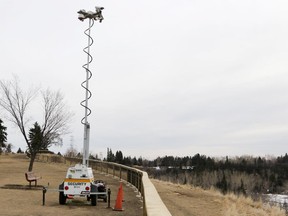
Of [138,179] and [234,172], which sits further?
[234,172]

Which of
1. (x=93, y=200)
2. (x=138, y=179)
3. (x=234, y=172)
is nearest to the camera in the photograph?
(x=93, y=200)

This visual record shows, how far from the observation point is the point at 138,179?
1733 cm

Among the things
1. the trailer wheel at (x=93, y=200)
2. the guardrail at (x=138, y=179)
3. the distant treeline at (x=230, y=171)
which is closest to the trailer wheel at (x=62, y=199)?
the trailer wheel at (x=93, y=200)

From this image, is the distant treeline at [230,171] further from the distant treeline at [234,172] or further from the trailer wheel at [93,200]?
the trailer wheel at [93,200]

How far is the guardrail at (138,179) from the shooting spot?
4.92m

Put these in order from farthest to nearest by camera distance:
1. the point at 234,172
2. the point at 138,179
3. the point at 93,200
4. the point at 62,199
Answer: the point at 234,172
the point at 138,179
the point at 62,199
the point at 93,200

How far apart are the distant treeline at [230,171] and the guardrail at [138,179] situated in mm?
69211

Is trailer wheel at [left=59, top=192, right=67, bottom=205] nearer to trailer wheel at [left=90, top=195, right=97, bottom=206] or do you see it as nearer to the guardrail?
trailer wheel at [left=90, top=195, right=97, bottom=206]

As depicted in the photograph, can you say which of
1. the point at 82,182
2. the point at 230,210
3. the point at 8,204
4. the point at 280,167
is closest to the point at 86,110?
the point at 82,182

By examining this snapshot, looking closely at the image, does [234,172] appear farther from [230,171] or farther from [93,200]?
[93,200]

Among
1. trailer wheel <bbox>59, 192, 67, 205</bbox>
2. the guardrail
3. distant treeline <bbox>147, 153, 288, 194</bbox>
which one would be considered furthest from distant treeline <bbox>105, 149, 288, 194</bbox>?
trailer wheel <bbox>59, 192, 67, 205</bbox>

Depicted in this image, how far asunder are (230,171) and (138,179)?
4908 inches

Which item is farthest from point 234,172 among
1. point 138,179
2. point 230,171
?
point 138,179

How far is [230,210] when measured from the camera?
14828 mm
